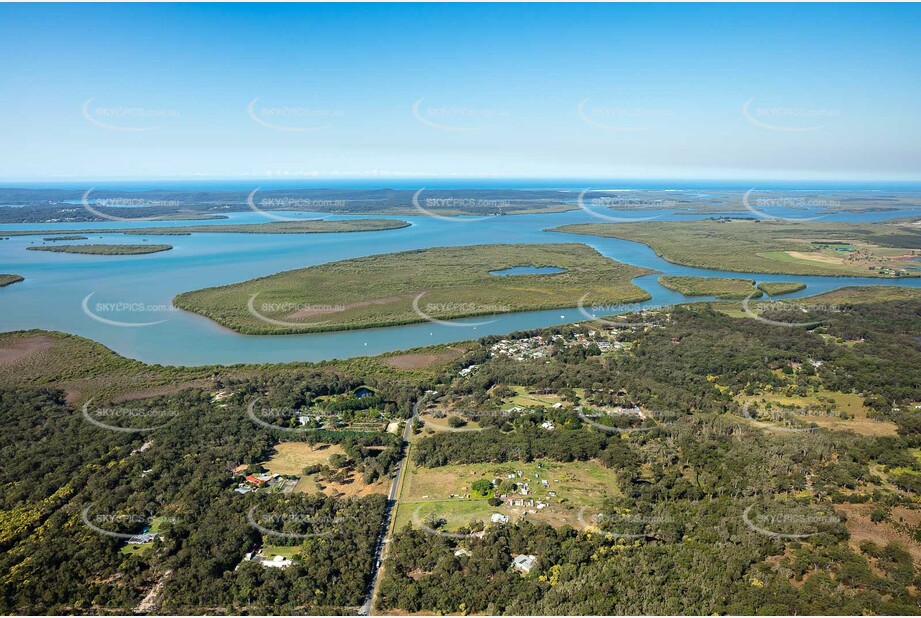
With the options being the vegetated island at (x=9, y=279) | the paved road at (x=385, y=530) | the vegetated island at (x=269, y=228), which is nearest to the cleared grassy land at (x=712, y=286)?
the paved road at (x=385, y=530)

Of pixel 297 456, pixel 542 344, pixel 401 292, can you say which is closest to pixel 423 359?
pixel 542 344

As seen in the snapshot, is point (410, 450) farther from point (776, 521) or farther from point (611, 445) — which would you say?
point (776, 521)

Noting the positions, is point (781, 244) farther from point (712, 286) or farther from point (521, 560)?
point (521, 560)

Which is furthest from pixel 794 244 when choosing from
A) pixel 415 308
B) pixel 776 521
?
pixel 776 521

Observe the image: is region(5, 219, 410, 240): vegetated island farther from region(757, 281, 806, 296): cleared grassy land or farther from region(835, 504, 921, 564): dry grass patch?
region(835, 504, 921, 564): dry grass patch

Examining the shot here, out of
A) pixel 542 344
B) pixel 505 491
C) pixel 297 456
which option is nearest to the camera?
pixel 505 491
